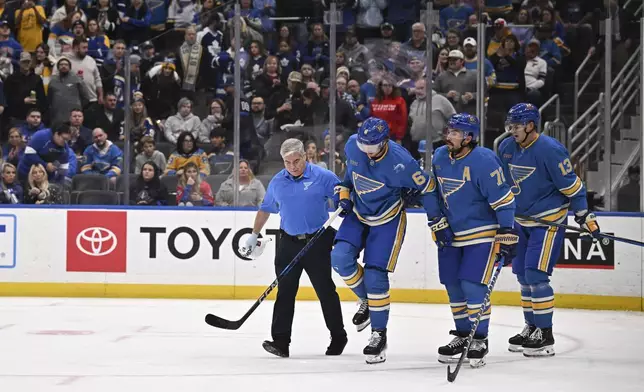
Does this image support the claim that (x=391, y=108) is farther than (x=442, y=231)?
Yes

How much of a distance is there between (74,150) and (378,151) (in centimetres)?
474

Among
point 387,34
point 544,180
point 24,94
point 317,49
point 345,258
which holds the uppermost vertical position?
point 387,34

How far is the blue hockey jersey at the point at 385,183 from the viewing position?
6.19 m

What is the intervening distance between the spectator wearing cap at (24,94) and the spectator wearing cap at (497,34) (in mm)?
4176

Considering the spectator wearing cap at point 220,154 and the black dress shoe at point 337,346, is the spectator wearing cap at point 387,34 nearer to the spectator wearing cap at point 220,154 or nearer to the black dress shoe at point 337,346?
the spectator wearing cap at point 220,154

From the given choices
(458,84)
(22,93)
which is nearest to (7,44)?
(22,93)

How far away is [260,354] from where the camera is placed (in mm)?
6641

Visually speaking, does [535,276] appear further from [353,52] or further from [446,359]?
[353,52]

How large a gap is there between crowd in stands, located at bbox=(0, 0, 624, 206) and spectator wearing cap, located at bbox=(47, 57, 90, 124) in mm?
14

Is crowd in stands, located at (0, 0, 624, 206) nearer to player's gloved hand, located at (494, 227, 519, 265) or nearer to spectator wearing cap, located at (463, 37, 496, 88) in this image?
spectator wearing cap, located at (463, 37, 496, 88)

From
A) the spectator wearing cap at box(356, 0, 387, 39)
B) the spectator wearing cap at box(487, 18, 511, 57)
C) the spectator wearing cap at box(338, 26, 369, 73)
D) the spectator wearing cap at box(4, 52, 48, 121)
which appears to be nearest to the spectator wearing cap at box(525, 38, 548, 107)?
the spectator wearing cap at box(487, 18, 511, 57)

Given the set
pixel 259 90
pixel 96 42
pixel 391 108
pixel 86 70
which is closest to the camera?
pixel 391 108

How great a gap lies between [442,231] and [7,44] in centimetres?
635

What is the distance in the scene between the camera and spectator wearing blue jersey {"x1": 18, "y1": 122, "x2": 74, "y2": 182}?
1006 cm
